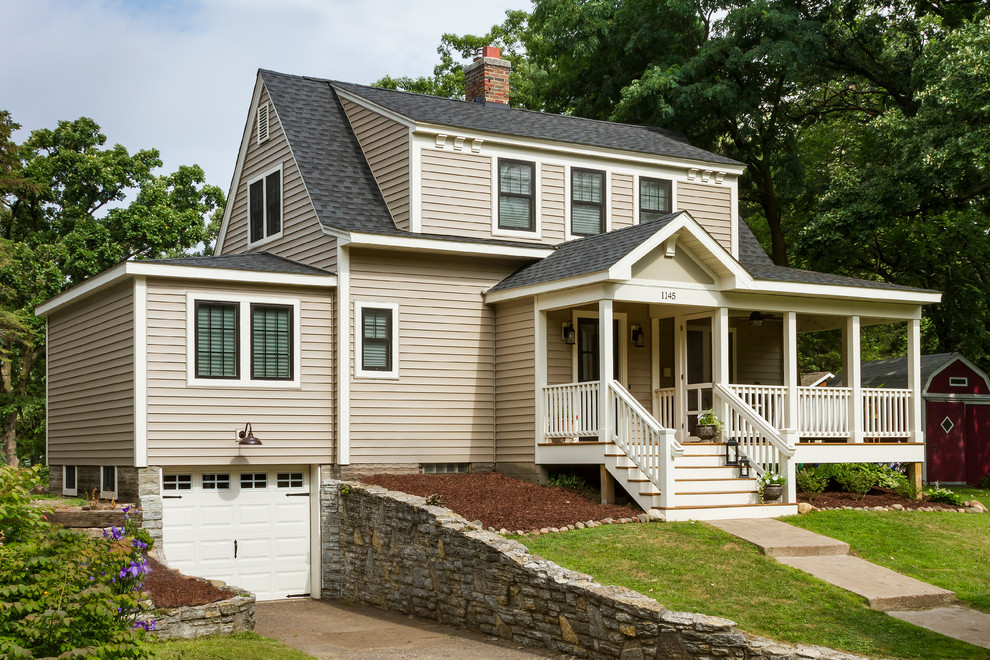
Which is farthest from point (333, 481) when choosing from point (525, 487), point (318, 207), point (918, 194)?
point (918, 194)

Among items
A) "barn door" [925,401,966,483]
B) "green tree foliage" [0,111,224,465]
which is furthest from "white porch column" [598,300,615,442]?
"green tree foliage" [0,111,224,465]

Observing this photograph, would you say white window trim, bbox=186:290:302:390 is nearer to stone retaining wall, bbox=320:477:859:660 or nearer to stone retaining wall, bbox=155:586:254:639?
stone retaining wall, bbox=320:477:859:660

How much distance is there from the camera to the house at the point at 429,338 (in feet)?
50.4

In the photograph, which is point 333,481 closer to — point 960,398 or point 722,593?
point 722,593

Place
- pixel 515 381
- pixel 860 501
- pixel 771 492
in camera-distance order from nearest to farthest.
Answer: pixel 771 492, pixel 860 501, pixel 515 381

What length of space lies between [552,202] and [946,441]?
10924 millimetres

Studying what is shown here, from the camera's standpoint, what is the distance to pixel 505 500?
15.0 metres

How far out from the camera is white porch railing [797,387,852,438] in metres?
17.6

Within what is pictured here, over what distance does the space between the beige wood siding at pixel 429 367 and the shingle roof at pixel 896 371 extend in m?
8.79

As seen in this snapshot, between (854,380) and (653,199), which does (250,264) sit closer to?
(653,199)

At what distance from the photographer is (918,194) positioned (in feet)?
71.2

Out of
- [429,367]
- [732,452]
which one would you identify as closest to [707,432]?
[732,452]

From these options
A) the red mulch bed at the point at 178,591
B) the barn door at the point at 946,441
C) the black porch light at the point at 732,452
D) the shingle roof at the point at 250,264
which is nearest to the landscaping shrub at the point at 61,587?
the red mulch bed at the point at 178,591

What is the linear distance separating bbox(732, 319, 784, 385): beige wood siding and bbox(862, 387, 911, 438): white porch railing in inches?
83.8
